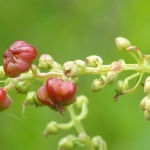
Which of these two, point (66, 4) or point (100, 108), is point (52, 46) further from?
point (100, 108)

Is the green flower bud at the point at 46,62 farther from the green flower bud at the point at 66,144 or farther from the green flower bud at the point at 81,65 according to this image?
the green flower bud at the point at 66,144

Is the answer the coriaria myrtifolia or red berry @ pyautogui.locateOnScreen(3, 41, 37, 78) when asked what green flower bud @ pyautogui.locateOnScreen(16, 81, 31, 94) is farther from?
red berry @ pyautogui.locateOnScreen(3, 41, 37, 78)

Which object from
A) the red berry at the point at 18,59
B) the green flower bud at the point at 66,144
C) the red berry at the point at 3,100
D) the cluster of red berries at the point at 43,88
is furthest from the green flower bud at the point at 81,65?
the green flower bud at the point at 66,144

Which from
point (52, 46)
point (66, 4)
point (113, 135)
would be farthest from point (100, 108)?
point (66, 4)

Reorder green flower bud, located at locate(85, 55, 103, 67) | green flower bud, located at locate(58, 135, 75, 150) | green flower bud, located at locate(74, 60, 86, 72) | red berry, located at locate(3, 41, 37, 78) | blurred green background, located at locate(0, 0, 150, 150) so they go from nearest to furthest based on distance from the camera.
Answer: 1. red berry, located at locate(3, 41, 37, 78)
2. green flower bud, located at locate(74, 60, 86, 72)
3. green flower bud, located at locate(85, 55, 103, 67)
4. green flower bud, located at locate(58, 135, 75, 150)
5. blurred green background, located at locate(0, 0, 150, 150)

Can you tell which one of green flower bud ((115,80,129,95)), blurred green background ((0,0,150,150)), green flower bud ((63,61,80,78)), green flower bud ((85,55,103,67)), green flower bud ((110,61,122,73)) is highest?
blurred green background ((0,0,150,150))

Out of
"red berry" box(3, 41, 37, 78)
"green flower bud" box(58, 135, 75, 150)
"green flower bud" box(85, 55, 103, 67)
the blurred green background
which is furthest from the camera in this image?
the blurred green background

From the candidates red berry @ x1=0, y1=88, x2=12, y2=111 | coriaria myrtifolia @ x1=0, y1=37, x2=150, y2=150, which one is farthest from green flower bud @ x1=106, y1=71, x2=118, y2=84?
red berry @ x1=0, y1=88, x2=12, y2=111
